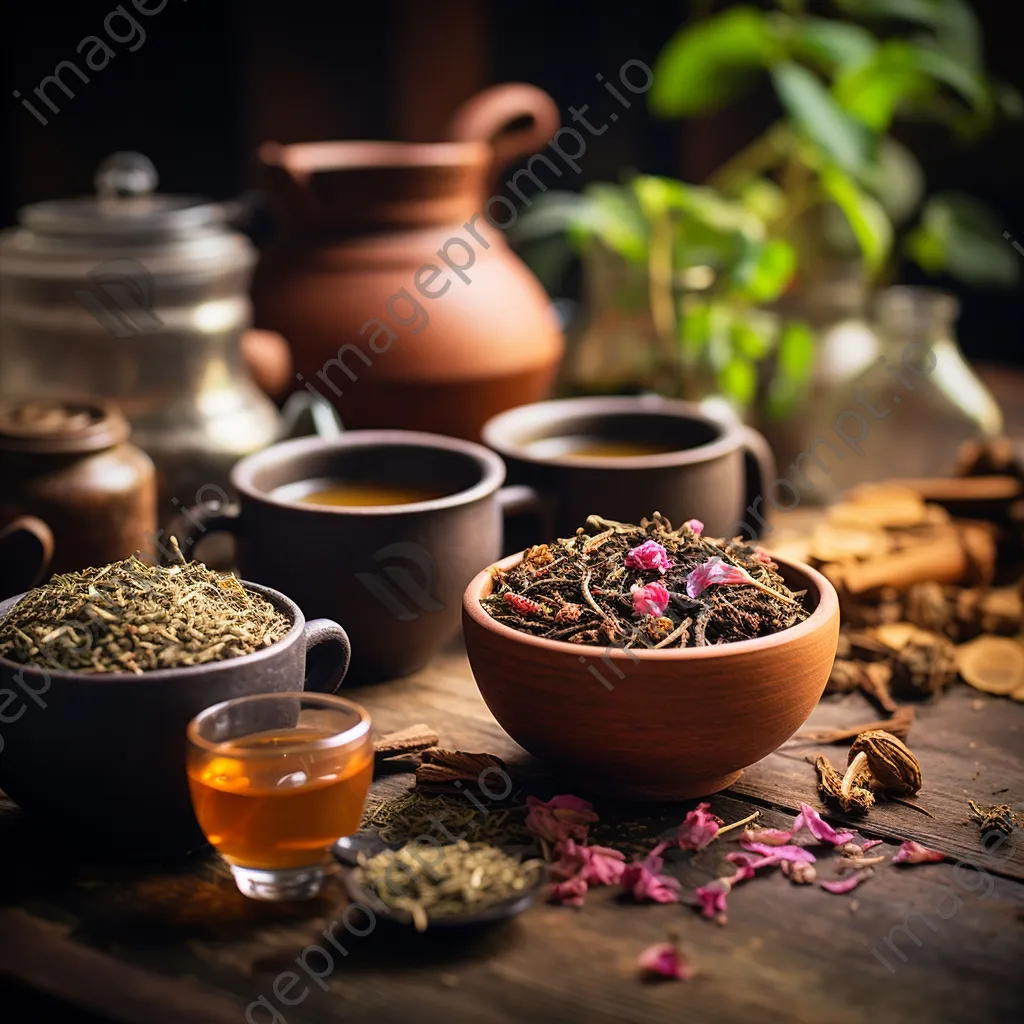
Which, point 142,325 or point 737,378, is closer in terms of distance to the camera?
point 142,325

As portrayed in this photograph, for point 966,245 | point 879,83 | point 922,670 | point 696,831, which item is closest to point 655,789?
point 696,831

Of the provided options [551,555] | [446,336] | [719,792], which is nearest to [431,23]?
[446,336]

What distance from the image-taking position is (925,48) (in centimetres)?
228

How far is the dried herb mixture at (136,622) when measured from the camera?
99cm

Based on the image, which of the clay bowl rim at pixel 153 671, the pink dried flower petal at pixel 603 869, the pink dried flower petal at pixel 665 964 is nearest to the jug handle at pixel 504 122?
the clay bowl rim at pixel 153 671

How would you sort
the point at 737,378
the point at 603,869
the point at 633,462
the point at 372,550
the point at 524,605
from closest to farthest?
1. the point at 603,869
2. the point at 524,605
3. the point at 372,550
4. the point at 633,462
5. the point at 737,378

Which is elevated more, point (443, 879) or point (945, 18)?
point (945, 18)

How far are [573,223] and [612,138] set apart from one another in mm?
780

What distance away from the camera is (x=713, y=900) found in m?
0.97

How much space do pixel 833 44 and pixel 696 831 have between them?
1.56 metres

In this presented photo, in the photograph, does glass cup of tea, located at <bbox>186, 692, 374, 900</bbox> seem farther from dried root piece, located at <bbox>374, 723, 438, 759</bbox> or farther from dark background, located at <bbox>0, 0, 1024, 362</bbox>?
dark background, located at <bbox>0, 0, 1024, 362</bbox>

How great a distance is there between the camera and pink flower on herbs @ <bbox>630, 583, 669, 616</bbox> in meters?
1.08

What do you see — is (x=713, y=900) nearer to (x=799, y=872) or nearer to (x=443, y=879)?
(x=799, y=872)

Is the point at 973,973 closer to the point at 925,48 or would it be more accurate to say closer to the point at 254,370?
the point at 254,370
